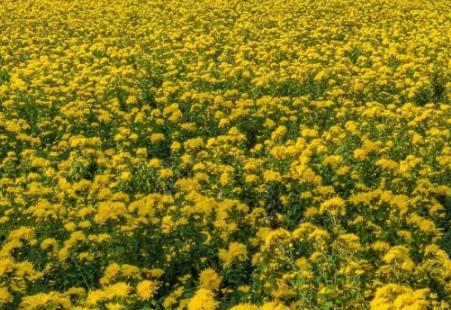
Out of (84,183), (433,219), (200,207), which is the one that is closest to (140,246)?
(200,207)

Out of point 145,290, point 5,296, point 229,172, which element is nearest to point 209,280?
point 145,290

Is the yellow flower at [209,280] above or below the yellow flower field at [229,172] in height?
above

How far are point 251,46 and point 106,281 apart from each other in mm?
12026

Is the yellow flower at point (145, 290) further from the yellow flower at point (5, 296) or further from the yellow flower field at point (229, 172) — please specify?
the yellow flower at point (5, 296)

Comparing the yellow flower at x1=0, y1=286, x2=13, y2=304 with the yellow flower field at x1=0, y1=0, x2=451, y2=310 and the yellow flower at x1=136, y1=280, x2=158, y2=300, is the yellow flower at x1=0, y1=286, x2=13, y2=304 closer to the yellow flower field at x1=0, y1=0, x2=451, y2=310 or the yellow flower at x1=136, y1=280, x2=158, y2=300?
the yellow flower field at x1=0, y1=0, x2=451, y2=310

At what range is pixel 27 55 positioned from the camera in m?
17.4

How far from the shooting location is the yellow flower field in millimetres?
6023

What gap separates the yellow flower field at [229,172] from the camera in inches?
237

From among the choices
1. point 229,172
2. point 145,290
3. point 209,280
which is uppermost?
point 145,290

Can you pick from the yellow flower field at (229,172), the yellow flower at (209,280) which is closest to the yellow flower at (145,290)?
the yellow flower field at (229,172)

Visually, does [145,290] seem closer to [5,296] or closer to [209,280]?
[209,280]

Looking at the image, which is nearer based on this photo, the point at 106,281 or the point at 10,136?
the point at 106,281

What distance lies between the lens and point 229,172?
8789 millimetres

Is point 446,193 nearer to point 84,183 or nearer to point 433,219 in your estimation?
point 433,219
